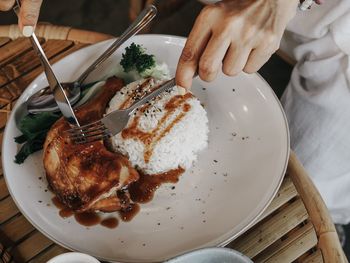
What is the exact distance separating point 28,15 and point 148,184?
20.7 inches

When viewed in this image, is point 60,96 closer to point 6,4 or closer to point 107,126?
point 107,126

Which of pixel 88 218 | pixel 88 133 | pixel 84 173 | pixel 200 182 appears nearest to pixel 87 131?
pixel 88 133

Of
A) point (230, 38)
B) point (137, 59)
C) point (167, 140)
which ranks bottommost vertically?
point (167, 140)

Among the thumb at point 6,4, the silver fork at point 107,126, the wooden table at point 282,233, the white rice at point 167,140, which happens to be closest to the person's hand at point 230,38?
the silver fork at point 107,126

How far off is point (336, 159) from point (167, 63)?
2.31 feet

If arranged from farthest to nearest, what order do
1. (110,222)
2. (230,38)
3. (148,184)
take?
(148,184) < (110,222) < (230,38)

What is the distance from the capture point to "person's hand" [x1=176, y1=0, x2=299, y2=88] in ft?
3.41

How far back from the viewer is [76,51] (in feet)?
4.67

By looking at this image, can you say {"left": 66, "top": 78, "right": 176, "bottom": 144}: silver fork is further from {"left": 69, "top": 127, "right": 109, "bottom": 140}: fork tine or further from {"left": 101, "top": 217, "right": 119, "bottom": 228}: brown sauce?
{"left": 101, "top": 217, "right": 119, "bottom": 228}: brown sauce

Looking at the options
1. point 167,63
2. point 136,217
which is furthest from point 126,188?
point 167,63

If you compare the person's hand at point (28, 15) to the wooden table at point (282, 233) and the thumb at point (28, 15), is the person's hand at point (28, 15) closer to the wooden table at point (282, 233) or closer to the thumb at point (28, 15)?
the thumb at point (28, 15)

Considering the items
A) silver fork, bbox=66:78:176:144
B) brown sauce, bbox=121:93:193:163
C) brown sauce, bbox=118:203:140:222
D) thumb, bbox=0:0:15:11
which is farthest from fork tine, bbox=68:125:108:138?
thumb, bbox=0:0:15:11

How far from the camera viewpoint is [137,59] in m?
1.35

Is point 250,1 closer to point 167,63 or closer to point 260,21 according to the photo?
point 260,21
